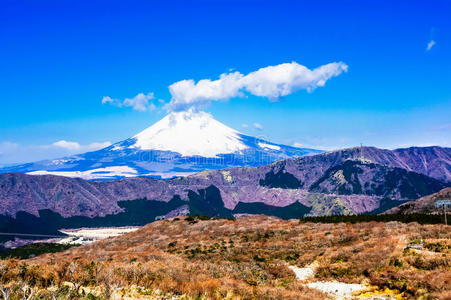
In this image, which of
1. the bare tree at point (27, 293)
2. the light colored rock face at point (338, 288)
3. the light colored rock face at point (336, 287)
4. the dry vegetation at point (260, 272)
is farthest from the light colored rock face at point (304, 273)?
the bare tree at point (27, 293)

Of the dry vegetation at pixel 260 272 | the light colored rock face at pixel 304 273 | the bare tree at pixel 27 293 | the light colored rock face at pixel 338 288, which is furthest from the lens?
the light colored rock face at pixel 304 273

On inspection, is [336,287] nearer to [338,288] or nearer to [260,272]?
[338,288]

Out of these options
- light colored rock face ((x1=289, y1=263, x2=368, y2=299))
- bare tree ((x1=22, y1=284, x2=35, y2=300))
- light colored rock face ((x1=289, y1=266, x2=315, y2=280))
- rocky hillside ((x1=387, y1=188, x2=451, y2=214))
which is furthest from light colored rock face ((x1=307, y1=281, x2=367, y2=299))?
rocky hillside ((x1=387, y1=188, x2=451, y2=214))

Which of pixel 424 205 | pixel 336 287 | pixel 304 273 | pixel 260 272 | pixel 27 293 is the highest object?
pixel 27 293

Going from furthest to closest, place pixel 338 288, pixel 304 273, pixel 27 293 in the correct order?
pixel 304 273 → pixel 338 288 → pixel 27 293

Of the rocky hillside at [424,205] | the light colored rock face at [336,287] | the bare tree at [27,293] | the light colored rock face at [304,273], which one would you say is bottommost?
the rocky hillside at [424,205]

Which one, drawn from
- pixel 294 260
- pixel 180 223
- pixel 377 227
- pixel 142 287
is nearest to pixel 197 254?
pixel 294 260

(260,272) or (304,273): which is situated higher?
(260,272)

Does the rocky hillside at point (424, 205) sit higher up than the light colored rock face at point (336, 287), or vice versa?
the light colored rock face at point (336, 287)

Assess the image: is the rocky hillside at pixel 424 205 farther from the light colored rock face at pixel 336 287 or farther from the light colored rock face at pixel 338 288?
the light colored rock face at pixel 338 288

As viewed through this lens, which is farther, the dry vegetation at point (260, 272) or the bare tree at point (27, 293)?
the dry vegetation at point (260, 272)

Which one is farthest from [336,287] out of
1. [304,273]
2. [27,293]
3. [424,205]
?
[424,205]

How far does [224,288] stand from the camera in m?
17.3

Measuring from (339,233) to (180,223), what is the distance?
139 feet
